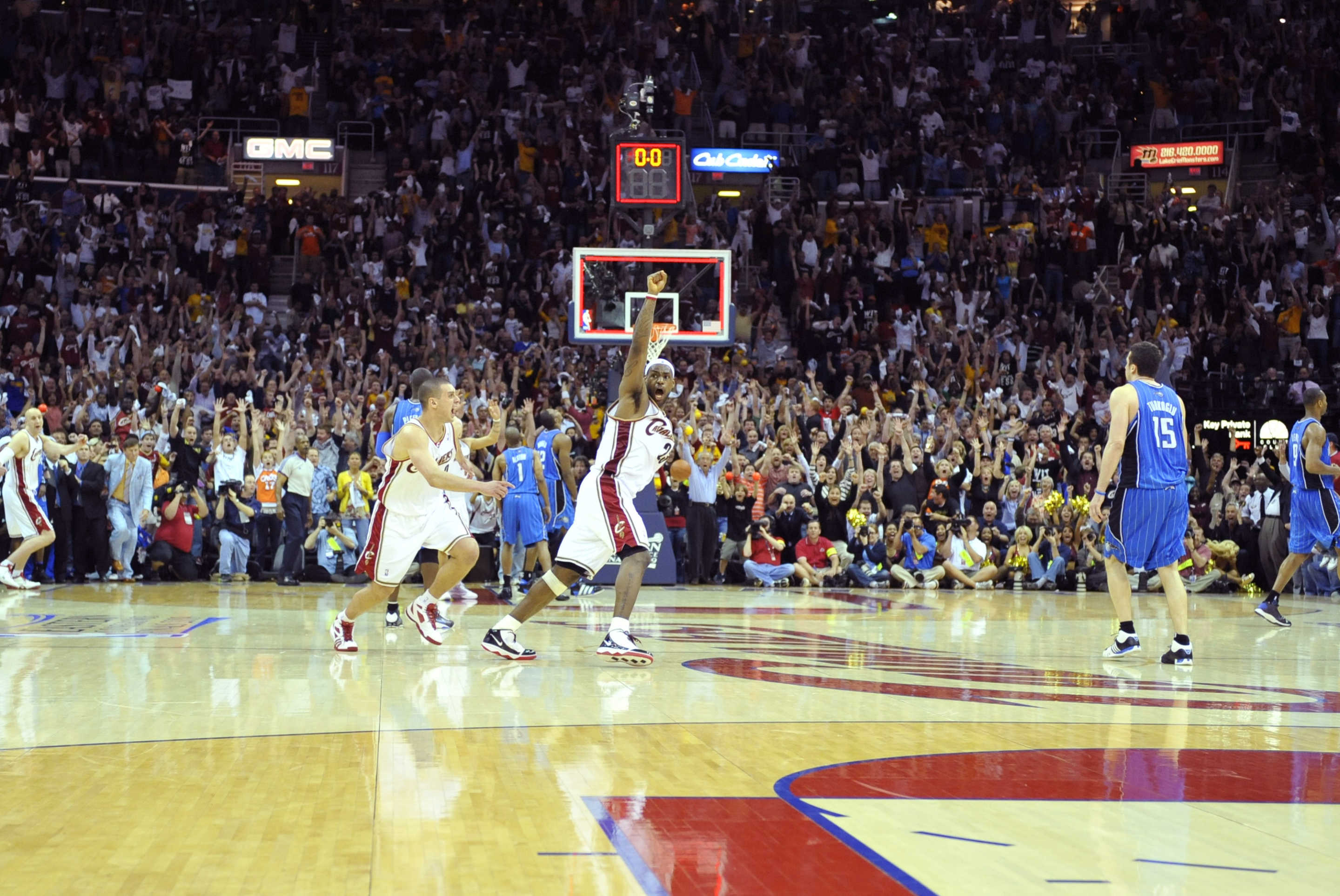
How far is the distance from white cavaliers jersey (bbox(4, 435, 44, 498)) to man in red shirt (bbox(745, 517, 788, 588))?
7.64 metres

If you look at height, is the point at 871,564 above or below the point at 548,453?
below

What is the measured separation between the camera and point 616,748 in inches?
201

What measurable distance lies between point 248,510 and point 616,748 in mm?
11302

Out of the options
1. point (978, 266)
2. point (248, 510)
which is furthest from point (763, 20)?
point (248, 510)

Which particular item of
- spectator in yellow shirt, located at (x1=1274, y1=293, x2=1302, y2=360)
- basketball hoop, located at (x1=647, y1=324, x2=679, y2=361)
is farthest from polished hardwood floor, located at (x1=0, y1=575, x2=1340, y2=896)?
spectator in yellow shirt, located at (x1=1274, y1=293, x2=1302, y2=360)

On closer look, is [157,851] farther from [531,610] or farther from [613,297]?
[613,297]

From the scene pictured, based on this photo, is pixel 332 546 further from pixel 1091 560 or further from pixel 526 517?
pixel 1091 560

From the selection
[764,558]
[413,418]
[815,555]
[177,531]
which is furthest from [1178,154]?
[413,418]

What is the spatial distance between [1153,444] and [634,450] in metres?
3.21

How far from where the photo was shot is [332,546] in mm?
15828

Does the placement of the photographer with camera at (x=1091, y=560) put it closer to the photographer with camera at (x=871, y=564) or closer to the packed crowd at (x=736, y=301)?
the packed crowd at (x=736, y=301)

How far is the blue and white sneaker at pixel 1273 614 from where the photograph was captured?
11.5 m

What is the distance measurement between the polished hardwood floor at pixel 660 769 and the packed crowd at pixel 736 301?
5254 millimetres

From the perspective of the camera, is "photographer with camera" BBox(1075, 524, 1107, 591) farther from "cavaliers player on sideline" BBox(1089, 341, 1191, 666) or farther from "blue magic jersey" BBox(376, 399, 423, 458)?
"blue magic jersey" BBox(376, 399, 423, 458)
